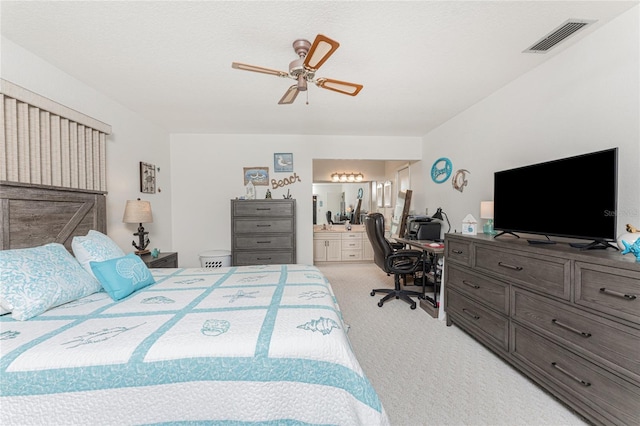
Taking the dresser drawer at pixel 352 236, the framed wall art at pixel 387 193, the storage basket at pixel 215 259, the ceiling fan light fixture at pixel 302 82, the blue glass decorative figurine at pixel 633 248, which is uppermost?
the ceiling fan light fixture at pixel 302 82

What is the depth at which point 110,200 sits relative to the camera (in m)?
3.00

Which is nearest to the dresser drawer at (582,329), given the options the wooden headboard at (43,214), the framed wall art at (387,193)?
the wooden headboard at (43,214)

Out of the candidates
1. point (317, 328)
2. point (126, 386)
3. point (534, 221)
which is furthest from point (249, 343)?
point (534, 221)

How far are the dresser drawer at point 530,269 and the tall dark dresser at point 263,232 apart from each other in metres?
2.65

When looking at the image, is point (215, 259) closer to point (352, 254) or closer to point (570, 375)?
point (352, 254)

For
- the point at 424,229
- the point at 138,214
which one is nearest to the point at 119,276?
the point at 138,214

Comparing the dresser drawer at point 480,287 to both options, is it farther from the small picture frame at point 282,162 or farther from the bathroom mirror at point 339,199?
the bathroom mirror at point 339,199

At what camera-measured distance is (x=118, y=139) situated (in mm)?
3164

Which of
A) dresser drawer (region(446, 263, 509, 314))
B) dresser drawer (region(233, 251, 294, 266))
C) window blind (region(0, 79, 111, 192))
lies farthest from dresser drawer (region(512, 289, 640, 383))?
window blind (region(0, 79, 111, 192))

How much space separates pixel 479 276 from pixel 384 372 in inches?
45.8

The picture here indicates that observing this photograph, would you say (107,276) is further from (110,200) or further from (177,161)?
(177,161)

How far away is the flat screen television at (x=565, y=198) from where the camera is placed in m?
1.60

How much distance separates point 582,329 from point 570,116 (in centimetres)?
162

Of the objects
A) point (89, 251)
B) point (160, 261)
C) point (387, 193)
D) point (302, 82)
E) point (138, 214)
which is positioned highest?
point (302, 82)
